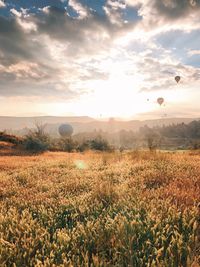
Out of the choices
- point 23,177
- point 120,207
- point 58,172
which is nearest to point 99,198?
point 120,207

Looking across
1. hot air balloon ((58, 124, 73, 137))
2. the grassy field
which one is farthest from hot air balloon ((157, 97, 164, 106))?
hot air balloon ((58, 124, 73, 137))

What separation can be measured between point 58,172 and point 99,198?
5387 millimetres

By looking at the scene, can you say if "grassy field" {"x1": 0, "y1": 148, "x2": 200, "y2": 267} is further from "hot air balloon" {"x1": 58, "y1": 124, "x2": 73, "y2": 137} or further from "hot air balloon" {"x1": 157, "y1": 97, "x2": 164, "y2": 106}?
"hot air balloon" {"x1": 58, "y1": 124, "x2": 73, "y2": 137}

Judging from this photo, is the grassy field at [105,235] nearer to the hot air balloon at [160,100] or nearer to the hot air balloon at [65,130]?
the hot air balloon at [160,100]

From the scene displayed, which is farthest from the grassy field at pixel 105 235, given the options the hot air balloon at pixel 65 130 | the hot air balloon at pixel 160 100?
the hot air balloon at pixel 65 130

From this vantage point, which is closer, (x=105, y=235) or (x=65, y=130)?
(x=105, y=235)

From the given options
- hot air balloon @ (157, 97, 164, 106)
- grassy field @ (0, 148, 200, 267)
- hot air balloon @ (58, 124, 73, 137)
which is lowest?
hot air balloon @ (58, 124, 73, 137)

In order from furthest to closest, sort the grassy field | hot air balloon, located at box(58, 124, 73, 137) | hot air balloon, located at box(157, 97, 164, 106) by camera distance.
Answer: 1. hot air balloon, located at box(58, 124, 73, 137)
2. hot air balloon, located at box(157, 97, 164, 106)
3. the grassy field

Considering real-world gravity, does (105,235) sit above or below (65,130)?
above

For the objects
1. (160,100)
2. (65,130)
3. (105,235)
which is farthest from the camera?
(65,130)

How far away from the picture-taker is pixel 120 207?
4.62m

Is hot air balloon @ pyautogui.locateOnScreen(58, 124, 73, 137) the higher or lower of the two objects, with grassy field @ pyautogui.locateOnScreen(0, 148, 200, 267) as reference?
lower

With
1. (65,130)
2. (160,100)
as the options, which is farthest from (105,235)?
(65,130)

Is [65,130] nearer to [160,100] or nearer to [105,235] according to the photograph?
[160,100]
